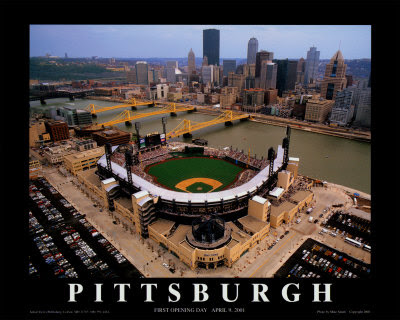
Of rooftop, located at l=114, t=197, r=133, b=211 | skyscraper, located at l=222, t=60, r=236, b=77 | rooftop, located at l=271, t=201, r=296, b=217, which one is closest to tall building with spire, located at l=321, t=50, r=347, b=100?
rooftop, located at l=271, t=201, r=296, b=217

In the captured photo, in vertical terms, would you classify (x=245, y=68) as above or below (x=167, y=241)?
above

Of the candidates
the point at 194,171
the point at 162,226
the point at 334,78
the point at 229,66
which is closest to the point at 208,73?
the point at 229,66

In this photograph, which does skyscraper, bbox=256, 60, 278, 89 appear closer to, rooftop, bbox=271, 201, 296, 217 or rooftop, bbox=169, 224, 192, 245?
rooftop, bbox=271, 201, 296, 217

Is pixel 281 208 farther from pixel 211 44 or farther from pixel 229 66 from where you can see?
pixel 211 44
